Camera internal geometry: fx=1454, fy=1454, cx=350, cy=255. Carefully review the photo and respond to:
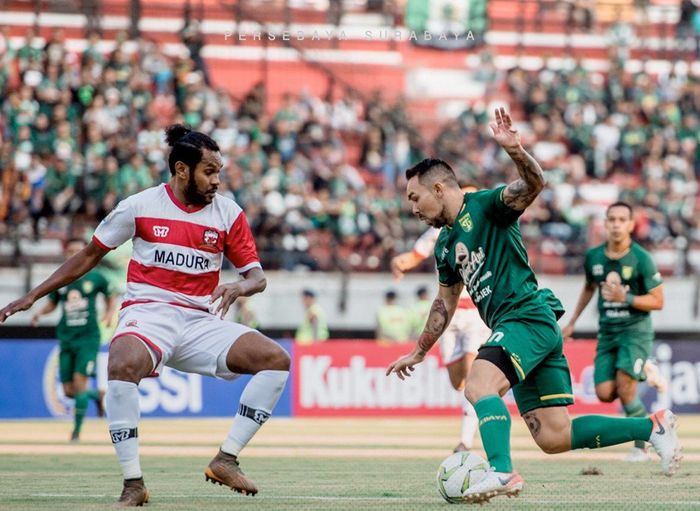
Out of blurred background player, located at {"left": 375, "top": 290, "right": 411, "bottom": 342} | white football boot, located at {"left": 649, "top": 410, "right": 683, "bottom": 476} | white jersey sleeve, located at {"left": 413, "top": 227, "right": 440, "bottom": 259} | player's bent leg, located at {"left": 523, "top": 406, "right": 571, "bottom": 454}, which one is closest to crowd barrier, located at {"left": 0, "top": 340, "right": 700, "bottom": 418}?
blurred background player, located at {"left": 375, "top": 290, "right": 411, "bottom": 342}

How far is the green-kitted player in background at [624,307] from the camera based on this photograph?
1436cm

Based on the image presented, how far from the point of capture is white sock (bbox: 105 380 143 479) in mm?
9109

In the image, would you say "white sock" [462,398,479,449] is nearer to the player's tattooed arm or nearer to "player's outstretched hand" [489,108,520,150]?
the player's tattooed arm

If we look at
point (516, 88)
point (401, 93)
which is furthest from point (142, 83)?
point (516, 88)

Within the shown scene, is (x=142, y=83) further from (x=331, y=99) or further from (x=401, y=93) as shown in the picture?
(x=401, y=93)

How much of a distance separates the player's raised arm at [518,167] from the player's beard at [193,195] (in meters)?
2.06

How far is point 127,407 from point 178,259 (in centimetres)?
107

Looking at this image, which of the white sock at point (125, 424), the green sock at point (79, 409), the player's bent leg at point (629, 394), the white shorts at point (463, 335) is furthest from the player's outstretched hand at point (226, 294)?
the green sock at point (79, 409)

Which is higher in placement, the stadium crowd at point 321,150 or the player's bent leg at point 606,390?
the stadium crowd at point 321,150

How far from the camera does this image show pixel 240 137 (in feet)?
91.7

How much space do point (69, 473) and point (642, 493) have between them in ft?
16.0

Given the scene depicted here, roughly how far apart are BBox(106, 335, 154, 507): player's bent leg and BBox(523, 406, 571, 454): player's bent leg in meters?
2.49

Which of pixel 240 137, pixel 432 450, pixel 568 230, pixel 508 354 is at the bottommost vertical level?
pixel 432 450

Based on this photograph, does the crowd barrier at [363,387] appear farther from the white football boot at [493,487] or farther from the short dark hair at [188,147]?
the white football boot at [493,487]
